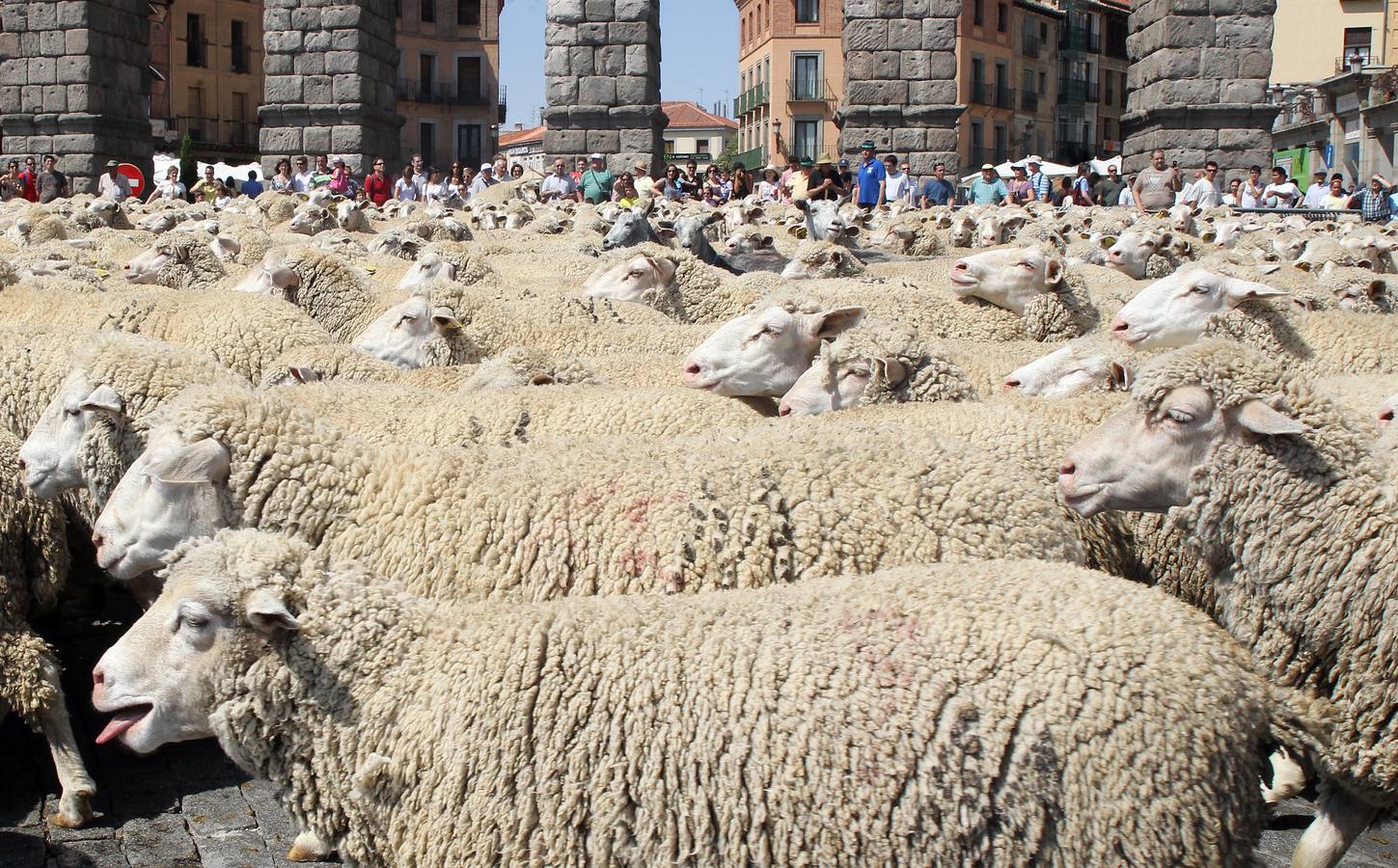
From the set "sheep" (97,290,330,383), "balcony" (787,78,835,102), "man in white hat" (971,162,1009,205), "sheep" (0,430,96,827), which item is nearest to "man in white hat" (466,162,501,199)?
"man in white hat" (971,162,1009,205)

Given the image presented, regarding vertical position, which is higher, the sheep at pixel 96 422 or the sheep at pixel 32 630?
the sheep at pixel 96 422

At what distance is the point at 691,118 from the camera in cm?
8681

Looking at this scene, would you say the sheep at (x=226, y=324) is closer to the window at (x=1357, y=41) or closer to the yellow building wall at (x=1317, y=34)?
the yellow building wall at (x=1317, y=34)

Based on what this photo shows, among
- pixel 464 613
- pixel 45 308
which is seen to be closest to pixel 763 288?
pixel 45 308

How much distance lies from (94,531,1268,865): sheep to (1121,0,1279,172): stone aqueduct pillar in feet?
60.5

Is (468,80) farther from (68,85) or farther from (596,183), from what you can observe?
(596,183)

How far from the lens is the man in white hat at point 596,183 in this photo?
58.7 feet

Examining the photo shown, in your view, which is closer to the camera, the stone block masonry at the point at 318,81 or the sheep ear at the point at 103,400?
the sheep ear at the point at 103,400

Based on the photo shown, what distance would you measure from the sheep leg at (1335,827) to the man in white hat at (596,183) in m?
15.1

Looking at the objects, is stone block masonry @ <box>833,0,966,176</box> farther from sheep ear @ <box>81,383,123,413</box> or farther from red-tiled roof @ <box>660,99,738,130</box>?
red-tiled roof @ <box>660,99,738,130</box>

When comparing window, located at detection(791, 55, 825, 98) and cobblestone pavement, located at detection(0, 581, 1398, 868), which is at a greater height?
window, located at detection(791, 55, 825, 98)

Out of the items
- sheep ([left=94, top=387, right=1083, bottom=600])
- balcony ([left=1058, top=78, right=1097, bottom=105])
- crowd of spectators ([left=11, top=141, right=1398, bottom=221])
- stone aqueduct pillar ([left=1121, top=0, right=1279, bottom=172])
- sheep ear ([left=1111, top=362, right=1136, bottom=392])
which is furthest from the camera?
balcony ([left=1058, top=78, right=1097, bottom=105])

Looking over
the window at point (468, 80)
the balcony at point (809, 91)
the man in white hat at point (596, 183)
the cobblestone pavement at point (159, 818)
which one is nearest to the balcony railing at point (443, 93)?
the window at point (468, 80)

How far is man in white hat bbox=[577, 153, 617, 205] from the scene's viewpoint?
58.7 ft
